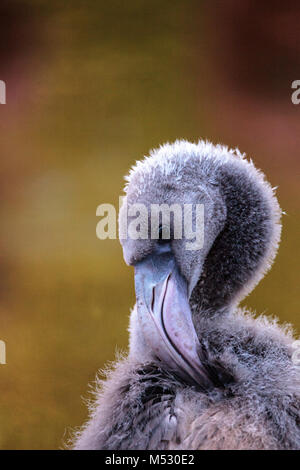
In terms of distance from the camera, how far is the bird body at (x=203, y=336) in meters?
0.66

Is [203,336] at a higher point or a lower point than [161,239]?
lower

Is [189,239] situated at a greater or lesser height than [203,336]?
greater

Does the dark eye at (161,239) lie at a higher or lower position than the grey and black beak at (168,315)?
higher

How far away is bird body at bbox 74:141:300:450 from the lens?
66 centimetres

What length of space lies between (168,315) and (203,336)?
0.07 m

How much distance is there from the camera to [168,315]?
73 cm

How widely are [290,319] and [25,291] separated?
2.41 feet

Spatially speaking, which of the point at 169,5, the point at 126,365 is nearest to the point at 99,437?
the point at 126,365

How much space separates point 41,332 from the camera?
1.65 m

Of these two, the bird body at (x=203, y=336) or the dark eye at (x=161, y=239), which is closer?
the bird body at (x=203, y=336)

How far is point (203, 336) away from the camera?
0.77 meters

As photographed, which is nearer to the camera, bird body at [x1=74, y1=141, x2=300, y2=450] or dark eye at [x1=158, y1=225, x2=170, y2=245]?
bird body at [x1=74, y1=141, x2=300, y2=450]

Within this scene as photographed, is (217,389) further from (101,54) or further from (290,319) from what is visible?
(101,54)

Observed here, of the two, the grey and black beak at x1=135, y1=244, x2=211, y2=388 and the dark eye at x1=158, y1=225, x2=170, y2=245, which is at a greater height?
the dark eye at x1=158, y1=225, x2=170, y2=245
